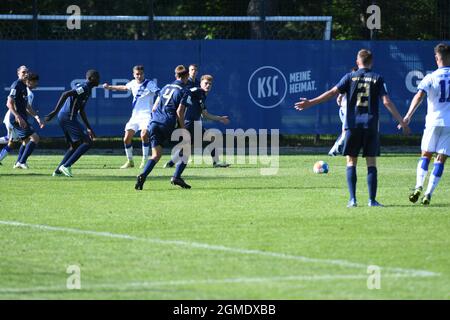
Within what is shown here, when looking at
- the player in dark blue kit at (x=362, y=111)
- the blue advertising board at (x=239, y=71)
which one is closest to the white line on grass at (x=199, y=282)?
the player in dark blue kit at (x=362, y=111)

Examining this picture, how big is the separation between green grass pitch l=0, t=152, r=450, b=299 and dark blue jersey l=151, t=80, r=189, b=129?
3.71ft

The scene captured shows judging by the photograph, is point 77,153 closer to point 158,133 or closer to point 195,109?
point 195,109

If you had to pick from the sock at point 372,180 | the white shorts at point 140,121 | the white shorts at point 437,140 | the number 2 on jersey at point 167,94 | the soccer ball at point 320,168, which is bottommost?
the soccer ball at point 320,168

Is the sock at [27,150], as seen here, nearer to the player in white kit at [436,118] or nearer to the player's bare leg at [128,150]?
the player's bare leg at [128,150]

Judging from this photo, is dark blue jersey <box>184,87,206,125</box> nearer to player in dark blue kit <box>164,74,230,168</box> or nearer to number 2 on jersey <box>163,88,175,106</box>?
player in dark blue kit <box>164,74,230,168</box>

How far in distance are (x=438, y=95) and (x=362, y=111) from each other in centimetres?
127

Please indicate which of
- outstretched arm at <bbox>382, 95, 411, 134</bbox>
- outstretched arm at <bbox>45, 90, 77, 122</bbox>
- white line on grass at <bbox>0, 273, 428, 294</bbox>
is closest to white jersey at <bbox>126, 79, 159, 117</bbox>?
outstretched arm at <bbox>45, 90, 77, 122</bbox>

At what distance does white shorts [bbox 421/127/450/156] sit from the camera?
15438mm

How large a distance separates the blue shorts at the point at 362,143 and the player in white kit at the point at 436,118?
648 millimetres

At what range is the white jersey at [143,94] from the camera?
2342 centimetres

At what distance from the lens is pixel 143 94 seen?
23484 mm

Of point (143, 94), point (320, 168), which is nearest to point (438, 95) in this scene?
point (320, 168)

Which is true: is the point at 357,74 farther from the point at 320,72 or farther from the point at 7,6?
the point at 7,6
